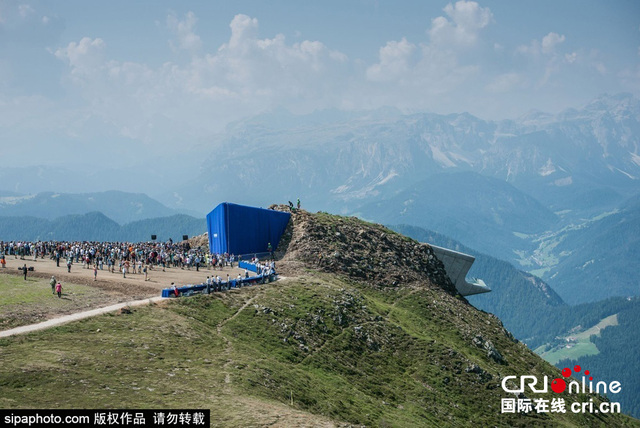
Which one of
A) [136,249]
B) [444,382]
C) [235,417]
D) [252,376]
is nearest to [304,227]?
[136,249]

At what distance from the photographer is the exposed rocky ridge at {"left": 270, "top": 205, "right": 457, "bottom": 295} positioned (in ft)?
321

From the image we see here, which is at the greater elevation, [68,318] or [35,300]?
[35,300]

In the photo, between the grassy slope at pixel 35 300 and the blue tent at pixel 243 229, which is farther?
the blue tent at pixel 243 229

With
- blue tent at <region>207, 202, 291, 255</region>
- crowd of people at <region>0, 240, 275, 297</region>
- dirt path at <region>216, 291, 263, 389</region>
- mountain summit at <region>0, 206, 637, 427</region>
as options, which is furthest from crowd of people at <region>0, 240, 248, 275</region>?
dirt path at <region>216, 291, 263, 389</region>

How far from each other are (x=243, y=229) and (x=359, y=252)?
69.3ft

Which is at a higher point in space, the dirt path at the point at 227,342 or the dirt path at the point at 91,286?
the dirt path at the point at 91,286

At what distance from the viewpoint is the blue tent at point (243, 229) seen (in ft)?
330

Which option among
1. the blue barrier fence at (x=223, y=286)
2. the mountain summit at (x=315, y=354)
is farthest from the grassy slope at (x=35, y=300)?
the blue barrier fence at (x=223, y=286)

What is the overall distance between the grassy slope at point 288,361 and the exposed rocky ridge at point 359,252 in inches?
203

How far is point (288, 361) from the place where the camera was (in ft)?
194

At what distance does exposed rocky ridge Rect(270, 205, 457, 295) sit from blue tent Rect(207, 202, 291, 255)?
287cm

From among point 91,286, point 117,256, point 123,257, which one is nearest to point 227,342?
point 91,286

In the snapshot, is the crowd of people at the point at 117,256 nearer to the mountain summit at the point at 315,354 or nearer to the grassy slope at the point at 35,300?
the grassy slope at the point at 35,300

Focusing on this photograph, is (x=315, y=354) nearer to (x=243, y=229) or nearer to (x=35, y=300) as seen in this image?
(x=35, y=300)
